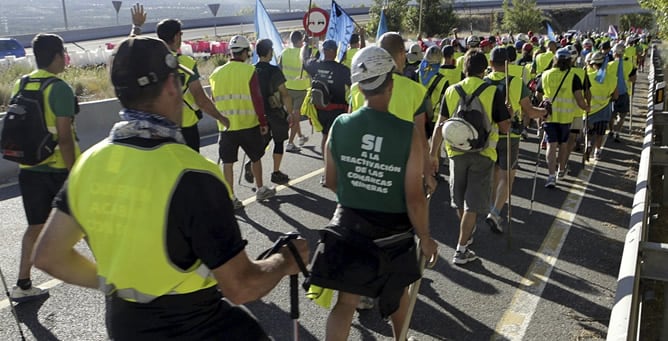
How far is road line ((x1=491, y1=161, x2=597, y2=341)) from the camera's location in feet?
14.5

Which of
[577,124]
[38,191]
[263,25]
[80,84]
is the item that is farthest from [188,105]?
[80,84]

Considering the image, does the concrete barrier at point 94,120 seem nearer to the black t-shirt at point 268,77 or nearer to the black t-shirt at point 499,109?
the black t-shirt at point 268,77

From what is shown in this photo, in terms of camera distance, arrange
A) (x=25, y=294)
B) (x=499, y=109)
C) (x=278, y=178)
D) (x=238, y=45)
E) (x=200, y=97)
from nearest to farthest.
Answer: (x=25, y=294), (x=499, y=109), (x=200, y=97), (x=238, y=45), (x=278, y=178)

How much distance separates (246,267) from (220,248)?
0.45 ft

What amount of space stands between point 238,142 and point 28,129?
2.99 meters

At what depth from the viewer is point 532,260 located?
571cm

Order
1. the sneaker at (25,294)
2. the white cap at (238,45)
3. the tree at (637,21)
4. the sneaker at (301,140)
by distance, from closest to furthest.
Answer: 1. the sneaker at (25,294)
2. the white cap at (238,45)
3. the sneaker at (301,140)
4. the tree at (637,21)

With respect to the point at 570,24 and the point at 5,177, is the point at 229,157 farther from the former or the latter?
the point at 570,24

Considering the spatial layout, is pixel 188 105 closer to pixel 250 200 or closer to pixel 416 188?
pixel 250 200

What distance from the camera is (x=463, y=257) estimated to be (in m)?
5.57

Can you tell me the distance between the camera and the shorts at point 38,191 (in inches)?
177

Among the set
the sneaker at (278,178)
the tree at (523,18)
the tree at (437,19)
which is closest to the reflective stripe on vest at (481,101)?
the sneaker at (278,178)

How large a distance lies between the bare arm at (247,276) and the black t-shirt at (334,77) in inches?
218

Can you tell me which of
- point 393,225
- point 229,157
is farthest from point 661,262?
point 229,157
